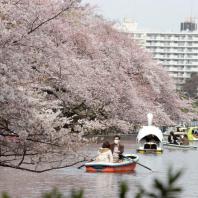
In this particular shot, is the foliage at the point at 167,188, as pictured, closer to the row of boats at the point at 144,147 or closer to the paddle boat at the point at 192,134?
the row of boats at the point at 144,147

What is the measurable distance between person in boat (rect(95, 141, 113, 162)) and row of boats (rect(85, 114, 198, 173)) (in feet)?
0.77

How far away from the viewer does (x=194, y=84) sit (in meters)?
138

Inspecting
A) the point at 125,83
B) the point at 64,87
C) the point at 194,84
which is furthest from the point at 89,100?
the point at 194,84

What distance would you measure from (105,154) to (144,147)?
14305 millimetres

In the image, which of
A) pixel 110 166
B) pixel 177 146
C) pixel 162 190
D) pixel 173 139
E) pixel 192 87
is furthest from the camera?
pixel 192 87

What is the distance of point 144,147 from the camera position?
3700 centimetres

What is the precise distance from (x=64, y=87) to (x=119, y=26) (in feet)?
104

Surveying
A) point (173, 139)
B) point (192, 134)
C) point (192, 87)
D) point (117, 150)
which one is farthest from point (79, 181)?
point (192, 87)

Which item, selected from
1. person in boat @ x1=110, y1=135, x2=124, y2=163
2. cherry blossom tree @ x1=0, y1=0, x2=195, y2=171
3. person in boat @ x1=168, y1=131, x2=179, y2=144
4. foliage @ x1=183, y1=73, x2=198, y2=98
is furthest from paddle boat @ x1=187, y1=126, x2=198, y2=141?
foliage @ x1=183, y1=73, x2=198, y2=98

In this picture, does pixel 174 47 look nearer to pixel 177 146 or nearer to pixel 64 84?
pixel 177 146

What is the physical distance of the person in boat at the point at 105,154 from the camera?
22578 millimetres

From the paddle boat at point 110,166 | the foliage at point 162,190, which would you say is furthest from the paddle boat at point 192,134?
the foliage at point 162,190

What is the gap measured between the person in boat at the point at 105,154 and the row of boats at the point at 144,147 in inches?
9.3

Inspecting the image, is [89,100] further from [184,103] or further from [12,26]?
[184,103]
